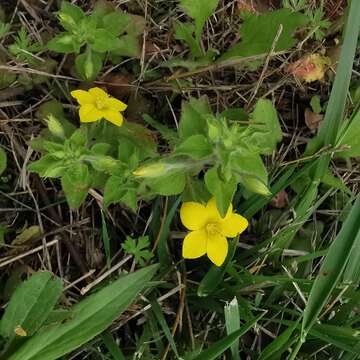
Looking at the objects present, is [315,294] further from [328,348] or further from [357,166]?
[357,166]

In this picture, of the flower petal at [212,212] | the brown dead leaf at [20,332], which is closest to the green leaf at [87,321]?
the brown dead leaf at [20,332]

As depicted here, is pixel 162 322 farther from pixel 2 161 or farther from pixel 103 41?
pixel 103 41

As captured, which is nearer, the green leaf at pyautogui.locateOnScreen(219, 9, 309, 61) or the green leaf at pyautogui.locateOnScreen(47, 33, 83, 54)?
the green leaf at pyautogui.locateOnScreen(47, 33, 83, 54)

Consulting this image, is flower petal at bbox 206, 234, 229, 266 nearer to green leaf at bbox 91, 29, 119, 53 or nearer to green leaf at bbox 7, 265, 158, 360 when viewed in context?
green leaf at bbox 7, 265, 158, 360

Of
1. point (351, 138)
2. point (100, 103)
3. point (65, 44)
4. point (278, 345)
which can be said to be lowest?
point (278, 345)

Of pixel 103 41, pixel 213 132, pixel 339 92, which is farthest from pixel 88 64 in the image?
pixel 339 92

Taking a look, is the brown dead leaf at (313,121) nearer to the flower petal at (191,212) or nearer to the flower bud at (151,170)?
the flower petal at (191,212)

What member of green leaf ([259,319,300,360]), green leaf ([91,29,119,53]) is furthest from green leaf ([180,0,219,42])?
green leaf ([259,319,300,360])
